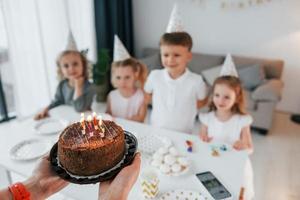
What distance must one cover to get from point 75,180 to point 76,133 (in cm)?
18

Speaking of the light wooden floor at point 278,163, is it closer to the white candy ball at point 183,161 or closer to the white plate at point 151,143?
the white plate at point 151,143

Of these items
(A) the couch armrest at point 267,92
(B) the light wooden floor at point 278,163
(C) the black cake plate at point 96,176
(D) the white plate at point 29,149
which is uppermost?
(C) the black cake plate at point 96,176

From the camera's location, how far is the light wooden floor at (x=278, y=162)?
233cm

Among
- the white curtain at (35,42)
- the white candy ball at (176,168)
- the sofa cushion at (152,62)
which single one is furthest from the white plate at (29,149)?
the sofa cushion at (152,62)

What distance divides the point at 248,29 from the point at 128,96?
2.23 m

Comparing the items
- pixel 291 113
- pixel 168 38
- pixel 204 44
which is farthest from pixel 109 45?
pixel 291 113

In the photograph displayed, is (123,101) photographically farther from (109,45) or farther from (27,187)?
(109,45)

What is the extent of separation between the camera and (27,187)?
1.02m

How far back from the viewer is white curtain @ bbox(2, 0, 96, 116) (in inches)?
105

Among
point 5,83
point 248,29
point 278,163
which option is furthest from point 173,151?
point 248,29

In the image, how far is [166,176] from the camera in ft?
4.37

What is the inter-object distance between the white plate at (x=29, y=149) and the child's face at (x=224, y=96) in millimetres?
1037

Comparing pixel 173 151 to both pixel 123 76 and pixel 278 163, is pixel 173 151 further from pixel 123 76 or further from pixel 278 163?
pixel 278 163

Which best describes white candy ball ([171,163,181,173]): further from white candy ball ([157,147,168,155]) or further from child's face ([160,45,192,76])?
child's face ([160,45,192,76])
